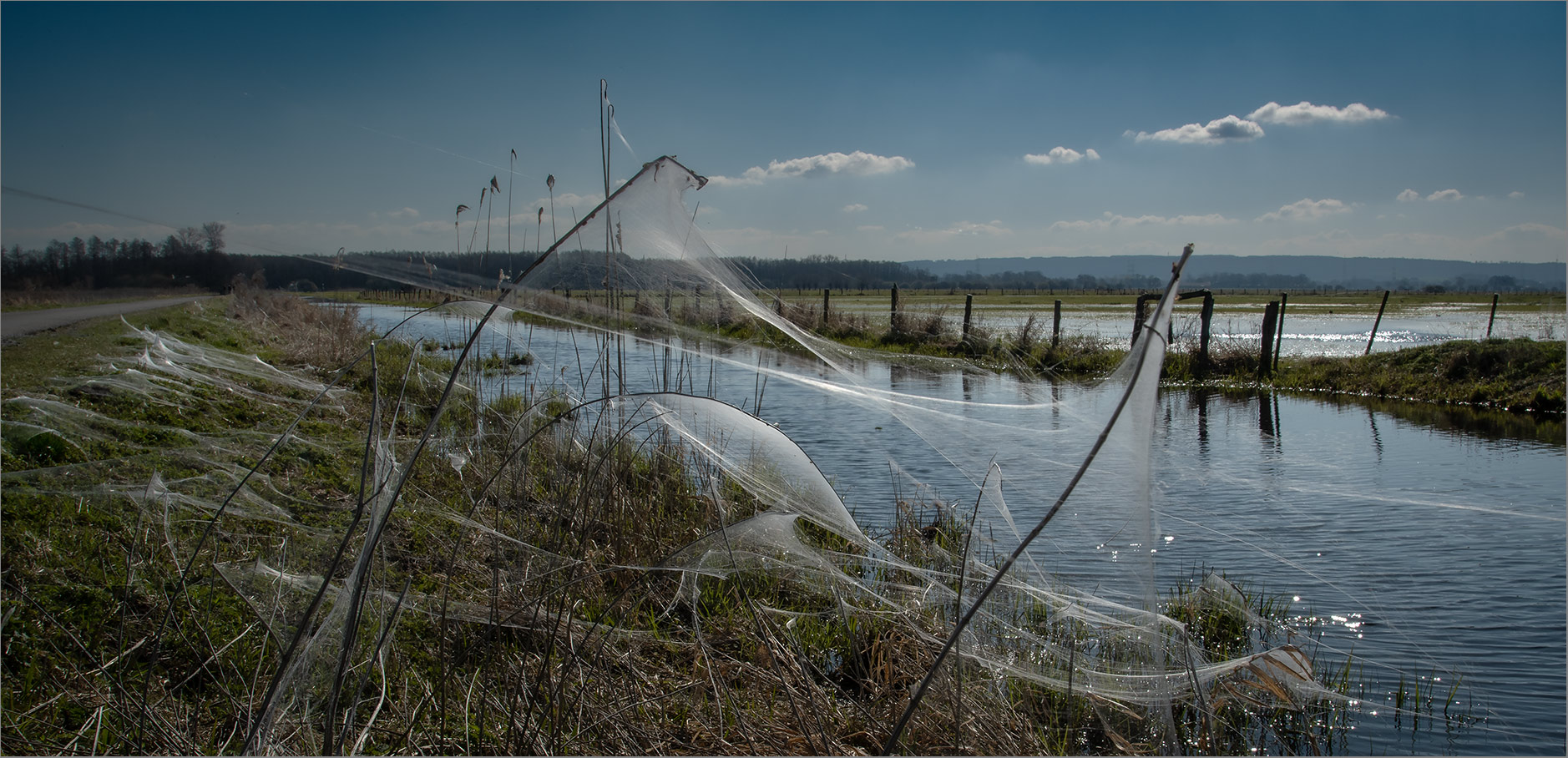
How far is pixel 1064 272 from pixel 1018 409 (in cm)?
17586

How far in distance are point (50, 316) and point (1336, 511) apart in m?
22.2

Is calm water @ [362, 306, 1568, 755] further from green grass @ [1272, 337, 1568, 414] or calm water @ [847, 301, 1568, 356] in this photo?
calm water @ [847, 301, 1568, 356]

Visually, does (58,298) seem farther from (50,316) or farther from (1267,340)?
(1267,340)

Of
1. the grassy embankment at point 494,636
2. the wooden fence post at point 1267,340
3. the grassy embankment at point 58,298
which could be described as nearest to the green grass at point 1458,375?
the wooden fence post at point 1267,340

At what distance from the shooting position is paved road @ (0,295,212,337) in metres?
13.3

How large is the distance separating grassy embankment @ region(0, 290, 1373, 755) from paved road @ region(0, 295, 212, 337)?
10414mm

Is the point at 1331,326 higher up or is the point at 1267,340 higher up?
the point at 1331,326

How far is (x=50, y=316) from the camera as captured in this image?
16.2 metres

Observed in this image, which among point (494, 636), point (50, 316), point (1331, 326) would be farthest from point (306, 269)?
point (1331, 326)

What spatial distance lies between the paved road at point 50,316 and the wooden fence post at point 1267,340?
22142mm

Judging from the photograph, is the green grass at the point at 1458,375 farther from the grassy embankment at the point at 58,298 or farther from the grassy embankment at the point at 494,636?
the grassy embankment at the point at 58,298

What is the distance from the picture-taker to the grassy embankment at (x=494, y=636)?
8.75ft

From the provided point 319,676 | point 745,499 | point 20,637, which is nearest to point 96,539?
point 20,637

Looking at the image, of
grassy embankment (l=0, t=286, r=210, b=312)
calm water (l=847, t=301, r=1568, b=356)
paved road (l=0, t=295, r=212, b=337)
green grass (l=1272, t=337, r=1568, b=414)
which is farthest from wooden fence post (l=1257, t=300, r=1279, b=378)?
grassy embankment (l=0, t=286, r=210, b=312)
